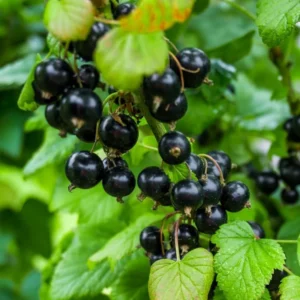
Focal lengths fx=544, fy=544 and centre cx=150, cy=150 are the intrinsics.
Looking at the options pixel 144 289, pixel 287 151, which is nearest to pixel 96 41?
pixel 144 289

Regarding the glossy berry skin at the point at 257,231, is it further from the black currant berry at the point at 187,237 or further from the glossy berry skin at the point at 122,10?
the glossy berry skin at the point at 122,10

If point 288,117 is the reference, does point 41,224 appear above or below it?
below

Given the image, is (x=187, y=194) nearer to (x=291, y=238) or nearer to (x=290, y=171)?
(x=291, y=238)

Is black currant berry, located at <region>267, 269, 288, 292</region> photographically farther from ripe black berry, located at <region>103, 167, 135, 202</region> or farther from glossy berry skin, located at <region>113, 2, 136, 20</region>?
glossy berry skin, located at <region>113, 2, 136, 20</region>

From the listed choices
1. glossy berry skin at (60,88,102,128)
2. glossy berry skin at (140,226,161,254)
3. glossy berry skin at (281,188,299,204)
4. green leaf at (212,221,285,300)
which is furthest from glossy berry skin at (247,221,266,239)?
glossy berry skin at (281,188,299,204)

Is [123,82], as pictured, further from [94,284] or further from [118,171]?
[94,284]

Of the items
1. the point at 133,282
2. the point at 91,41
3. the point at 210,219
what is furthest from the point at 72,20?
the point at 133,282
